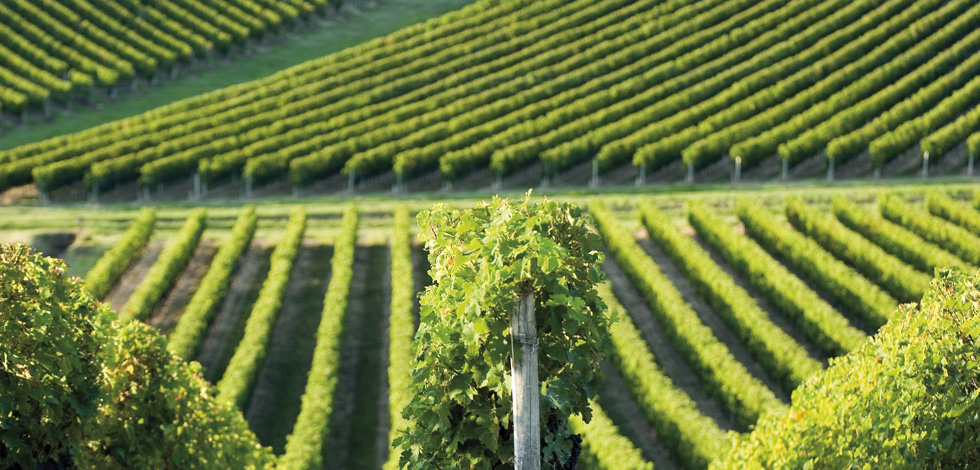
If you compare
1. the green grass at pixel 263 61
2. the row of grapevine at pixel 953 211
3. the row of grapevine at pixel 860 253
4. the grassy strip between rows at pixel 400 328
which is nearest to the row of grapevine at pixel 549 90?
the grassy strip between rows at pixel 400 328

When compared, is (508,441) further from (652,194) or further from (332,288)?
(652,194)

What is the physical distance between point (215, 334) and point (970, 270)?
29.4 metres

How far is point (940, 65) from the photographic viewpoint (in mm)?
69625

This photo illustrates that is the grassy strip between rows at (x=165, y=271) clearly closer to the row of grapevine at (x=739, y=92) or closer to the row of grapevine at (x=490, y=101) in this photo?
the row of grapevine at (x=490, y=101)

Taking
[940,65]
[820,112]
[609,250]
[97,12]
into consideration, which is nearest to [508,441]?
[609,250]

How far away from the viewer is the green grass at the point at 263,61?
73.1m

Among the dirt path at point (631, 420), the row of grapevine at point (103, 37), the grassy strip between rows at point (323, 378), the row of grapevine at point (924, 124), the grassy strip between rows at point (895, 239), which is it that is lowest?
the dirt path at point (631, 420)

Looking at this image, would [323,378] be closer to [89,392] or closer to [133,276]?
[89,392]

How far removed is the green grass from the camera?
73.1 meters

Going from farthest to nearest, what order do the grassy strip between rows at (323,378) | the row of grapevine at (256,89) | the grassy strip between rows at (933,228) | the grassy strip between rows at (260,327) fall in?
1. the row of grapevine at (256,89)
2. the grassy strip between rows at (933,228)
3. the grassy strip between rows at (260,327)
4. the grassy strip between rows at (323,378)

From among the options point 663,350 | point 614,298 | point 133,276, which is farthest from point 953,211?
point 133,276

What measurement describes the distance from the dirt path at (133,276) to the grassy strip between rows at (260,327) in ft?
19.2

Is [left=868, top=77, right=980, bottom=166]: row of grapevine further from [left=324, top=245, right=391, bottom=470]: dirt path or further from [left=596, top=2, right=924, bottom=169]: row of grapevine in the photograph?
[left=324, top=245, right=391, bottom=470]: dirt path

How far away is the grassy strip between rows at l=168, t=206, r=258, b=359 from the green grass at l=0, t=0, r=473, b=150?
1099 inches
